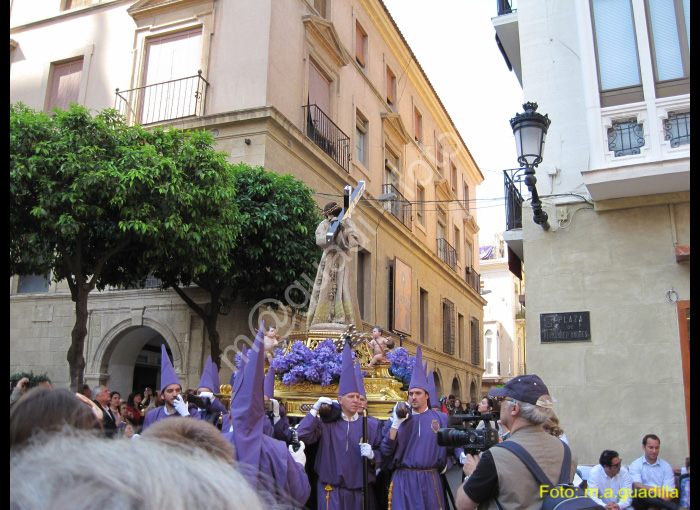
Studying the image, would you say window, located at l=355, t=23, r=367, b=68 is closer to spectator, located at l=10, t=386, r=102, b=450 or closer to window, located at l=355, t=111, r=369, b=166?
window, located at l=355, t=111, r=369, b=166

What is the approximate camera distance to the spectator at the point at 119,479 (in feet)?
2.93

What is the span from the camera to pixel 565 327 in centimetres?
902

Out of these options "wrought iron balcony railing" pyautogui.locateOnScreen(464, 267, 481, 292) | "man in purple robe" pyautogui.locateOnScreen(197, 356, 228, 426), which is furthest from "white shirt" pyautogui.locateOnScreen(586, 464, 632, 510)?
"wrought iron balcony railing" pyautogui.locateOnScreen(464, 267, 481, 292)

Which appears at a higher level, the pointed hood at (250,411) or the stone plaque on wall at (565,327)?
the stone plaque on wall at (565,327)

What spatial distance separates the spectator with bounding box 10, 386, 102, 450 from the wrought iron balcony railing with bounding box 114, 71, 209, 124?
46.5 feet

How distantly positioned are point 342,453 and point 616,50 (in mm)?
7378

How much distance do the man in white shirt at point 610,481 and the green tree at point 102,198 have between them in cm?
768

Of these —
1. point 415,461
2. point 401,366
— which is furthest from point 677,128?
point 415,461

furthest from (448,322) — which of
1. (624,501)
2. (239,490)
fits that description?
(239,490)

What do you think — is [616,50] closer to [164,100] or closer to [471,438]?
[471,438]

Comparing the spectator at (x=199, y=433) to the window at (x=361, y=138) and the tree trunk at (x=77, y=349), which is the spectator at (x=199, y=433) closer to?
the tree trunk at (x=77, y=349)

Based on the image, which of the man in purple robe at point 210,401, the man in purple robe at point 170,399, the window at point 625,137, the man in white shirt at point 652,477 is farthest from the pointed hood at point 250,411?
the window at point 625,137

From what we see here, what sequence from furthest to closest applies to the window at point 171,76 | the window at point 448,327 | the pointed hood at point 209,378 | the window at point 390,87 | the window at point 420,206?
the window at point 448,327
the window at point 420,206
the window at point 390,87
the window at point 171,76
the pointed hood at point 209,378

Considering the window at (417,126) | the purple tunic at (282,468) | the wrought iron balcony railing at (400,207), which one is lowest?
the purple tunic at (282,468)
